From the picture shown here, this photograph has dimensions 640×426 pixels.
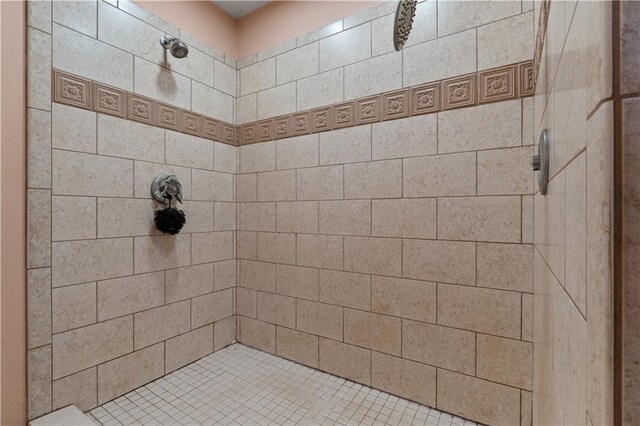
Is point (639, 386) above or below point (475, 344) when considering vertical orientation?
above

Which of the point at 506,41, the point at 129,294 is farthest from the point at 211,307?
the point at 506,41

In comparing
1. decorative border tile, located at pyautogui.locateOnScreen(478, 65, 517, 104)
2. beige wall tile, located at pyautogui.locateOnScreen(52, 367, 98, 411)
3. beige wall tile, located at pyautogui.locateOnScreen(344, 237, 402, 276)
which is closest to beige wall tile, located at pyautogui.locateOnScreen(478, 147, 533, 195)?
decorative border tile, located at pyautogui.locateOnScreen(478, 65, 517, 104)

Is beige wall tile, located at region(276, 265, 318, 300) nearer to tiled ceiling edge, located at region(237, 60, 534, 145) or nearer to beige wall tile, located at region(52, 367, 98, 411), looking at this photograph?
tiled ceiling edge, located at region(237, 60, 534, 145)

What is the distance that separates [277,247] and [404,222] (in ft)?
2.87

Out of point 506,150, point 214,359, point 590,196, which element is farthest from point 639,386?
point 214,359

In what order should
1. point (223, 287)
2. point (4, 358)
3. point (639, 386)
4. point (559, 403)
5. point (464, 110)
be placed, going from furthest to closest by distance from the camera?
point (223, 287)
point (464, 110)
point (4, 358)
point (559, 403)
point (639, 386)

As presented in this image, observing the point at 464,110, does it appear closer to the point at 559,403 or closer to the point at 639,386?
the point at 559,403

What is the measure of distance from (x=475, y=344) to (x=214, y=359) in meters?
1.57

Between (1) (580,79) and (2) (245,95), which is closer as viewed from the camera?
(1) (580,79)

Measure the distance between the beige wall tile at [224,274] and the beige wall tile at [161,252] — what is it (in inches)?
9.7

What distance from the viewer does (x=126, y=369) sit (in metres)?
1.63

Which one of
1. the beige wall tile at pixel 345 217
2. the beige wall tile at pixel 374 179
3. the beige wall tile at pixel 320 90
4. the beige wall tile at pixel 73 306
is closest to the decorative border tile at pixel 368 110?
the beige wall tile at pixel 320 90

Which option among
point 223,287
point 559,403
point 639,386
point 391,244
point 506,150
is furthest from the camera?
point 223,287

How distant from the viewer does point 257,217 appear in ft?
7.06
